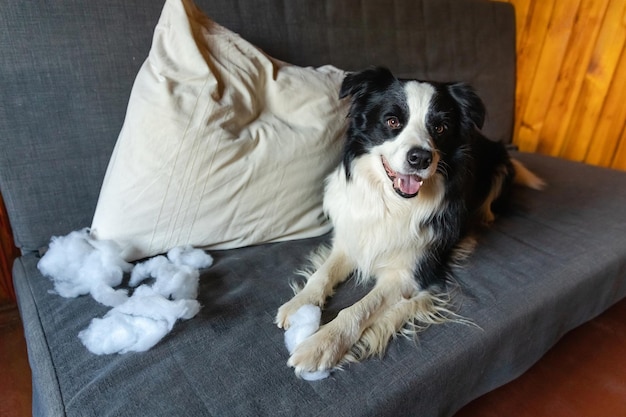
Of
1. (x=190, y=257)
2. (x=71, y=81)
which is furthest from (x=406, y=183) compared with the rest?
(x=71, y=81)

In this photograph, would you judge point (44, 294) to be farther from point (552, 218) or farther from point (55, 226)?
point (552, 218)

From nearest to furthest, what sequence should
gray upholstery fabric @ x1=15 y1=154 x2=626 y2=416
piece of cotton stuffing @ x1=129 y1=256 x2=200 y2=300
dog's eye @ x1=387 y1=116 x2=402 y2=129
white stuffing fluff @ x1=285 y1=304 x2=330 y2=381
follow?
gray upholstery fabric @ x1=15 y1=154 x2=626 y2=416 < white stuffing fluff @ x1=285 y1=304 x2=330 y2=381 < piece of cotton stuffing @ x1=129 y1=256 x2=200 y2=300 < dog's eye @ x1=387 y1=116 x2=402 y2=129

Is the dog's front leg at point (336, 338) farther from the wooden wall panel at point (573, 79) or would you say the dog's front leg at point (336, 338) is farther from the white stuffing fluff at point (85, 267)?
the wooden wall panel at point (573, 79)

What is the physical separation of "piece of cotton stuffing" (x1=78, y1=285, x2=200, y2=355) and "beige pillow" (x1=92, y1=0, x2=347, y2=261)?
0.92 ft

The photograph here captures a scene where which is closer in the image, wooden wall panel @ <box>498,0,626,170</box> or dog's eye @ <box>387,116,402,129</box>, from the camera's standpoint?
dog's eye @ <box>387,116,402,129</box>

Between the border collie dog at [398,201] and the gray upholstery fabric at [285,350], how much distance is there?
0.08 metres

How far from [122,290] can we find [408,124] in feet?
3.14

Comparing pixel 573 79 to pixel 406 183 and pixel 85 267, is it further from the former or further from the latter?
pixel 85 267

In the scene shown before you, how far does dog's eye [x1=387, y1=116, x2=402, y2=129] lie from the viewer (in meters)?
1.26

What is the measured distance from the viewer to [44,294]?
3.83 feet

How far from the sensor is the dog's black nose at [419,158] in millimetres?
1139

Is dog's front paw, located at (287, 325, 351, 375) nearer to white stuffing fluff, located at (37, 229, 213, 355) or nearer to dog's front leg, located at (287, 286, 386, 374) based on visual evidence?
dog's front leg, located at (287, 286, 386, 374)

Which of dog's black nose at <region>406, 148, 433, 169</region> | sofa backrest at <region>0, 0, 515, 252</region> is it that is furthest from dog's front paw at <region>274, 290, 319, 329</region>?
sofa backrest at <region>0, 0, 515, 252</region>

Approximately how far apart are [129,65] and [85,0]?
211mm
